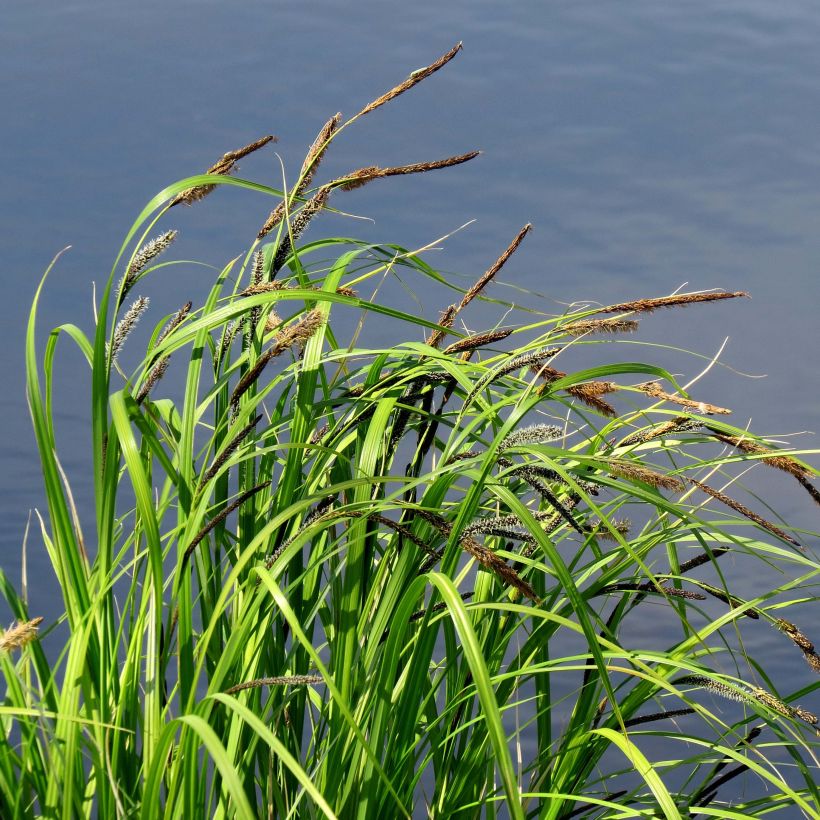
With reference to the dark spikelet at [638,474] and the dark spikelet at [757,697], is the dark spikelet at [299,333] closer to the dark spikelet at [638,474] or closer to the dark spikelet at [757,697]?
the dark spikelet at [638,474]

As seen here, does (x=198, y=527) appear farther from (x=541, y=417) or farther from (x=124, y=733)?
(x=541, y=417)

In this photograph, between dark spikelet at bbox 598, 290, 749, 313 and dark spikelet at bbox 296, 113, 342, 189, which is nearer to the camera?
dark spikelet at bbox 598, 290, 749, 313

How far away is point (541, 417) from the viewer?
10.1ft

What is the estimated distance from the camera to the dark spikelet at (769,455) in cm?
117

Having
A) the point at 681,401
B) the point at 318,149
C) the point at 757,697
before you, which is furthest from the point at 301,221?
the point at 757,697

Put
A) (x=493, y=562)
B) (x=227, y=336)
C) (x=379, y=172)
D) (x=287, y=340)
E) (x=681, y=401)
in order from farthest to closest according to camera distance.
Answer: (x=227, y=336), (x=379, y=172), (x=681, y=401), (x=287, y=340), (x=493, y=562)

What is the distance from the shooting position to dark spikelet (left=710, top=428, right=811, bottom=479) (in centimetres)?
117

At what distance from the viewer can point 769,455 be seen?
1145 mm

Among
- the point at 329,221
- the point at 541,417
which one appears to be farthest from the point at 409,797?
the point at 329,221

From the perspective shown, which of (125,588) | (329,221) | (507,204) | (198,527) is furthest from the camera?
(507,204)

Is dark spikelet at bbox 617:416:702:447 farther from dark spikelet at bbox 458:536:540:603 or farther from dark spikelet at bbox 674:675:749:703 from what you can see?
dark spikelet at bbox 458:536:540:603

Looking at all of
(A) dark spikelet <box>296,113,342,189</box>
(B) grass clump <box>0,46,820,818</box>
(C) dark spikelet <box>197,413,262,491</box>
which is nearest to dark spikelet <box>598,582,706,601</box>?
(B) grass clump <box>0,46,820,818</box>

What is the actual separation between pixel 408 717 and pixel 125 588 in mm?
1493

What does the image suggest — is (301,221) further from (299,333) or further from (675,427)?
(675,427)
